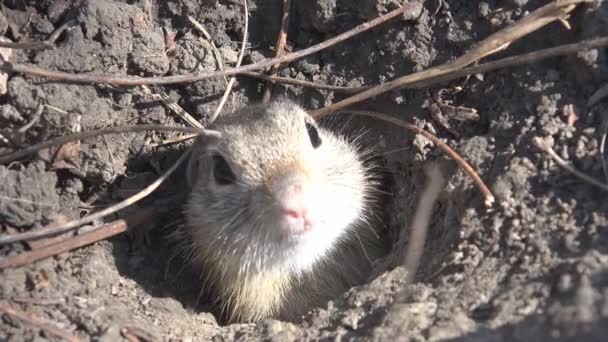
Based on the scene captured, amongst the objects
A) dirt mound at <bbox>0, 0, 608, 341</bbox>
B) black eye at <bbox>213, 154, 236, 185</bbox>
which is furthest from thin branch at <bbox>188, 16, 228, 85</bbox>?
black eye at <bbox>213, 154, 236, 185</bbox>

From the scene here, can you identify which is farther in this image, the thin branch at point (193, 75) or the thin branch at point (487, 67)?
the thin branch at point (193, 75)

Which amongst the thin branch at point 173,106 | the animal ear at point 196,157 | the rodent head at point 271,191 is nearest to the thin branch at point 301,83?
the rodent head at point 271,191

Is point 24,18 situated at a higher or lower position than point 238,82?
higher

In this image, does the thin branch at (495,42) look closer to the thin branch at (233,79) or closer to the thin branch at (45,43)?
the thin branch at (233,79)

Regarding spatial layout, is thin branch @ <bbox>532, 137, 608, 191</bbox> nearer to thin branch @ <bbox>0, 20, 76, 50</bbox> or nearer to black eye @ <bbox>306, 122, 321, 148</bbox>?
black eye @ <bbox>306, 122, 321, 148</bbox>

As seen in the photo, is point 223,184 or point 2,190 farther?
point 223,184

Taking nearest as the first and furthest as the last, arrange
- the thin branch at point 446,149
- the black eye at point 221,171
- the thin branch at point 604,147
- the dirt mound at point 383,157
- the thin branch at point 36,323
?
the dirt mound at point 383,157
the thin branch at point 36,323
the thin branch at point 604,147
the thin branch at point 446,149
the black eye at point 221,171

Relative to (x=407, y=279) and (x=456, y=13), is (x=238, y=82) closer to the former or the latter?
(x=456, y=13)

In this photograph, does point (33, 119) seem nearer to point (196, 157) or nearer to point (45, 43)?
point (45, 43)

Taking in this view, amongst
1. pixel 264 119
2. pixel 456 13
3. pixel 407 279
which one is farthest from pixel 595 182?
pixel 264 119
